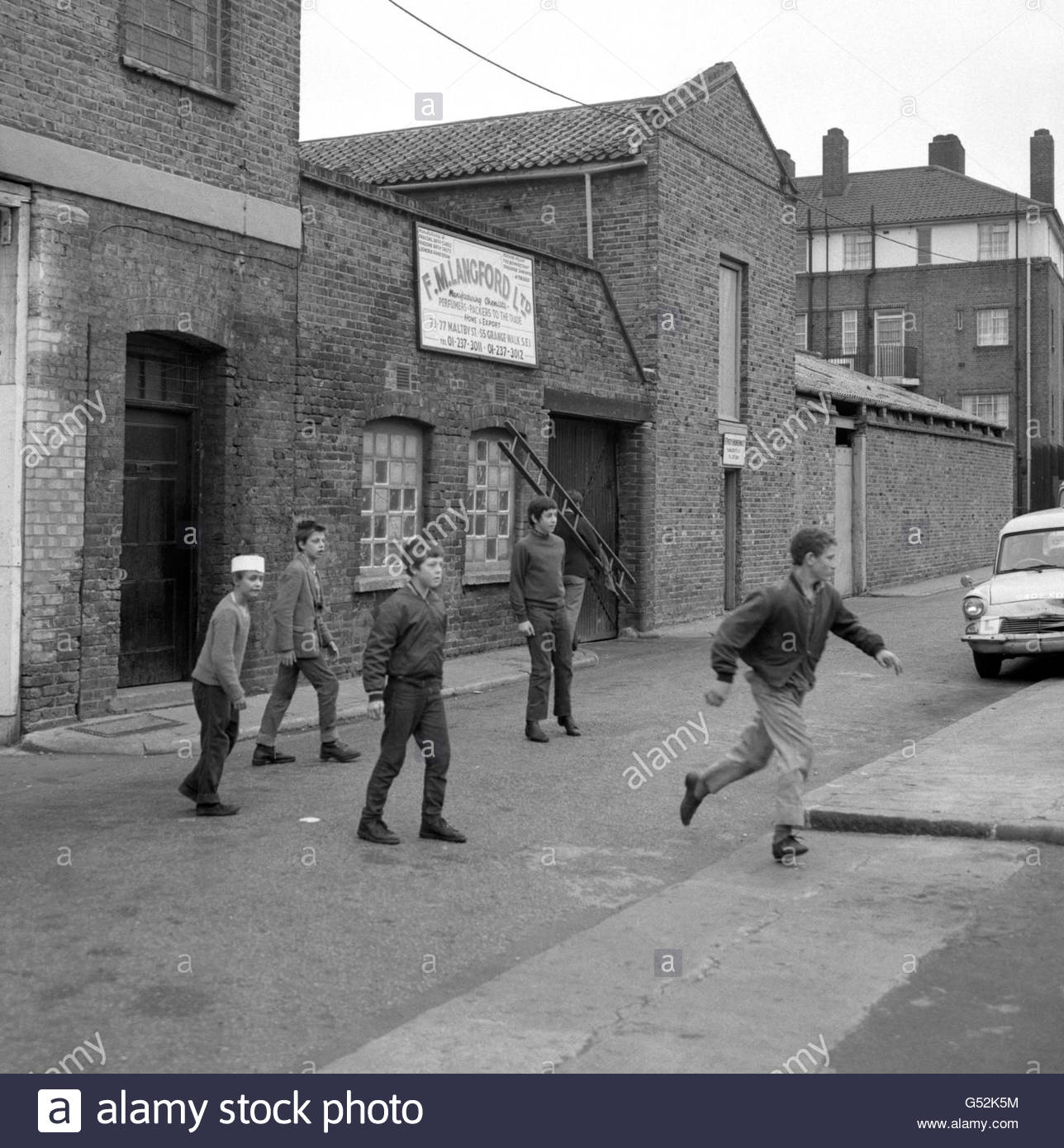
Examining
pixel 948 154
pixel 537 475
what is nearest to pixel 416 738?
pixel 537 475

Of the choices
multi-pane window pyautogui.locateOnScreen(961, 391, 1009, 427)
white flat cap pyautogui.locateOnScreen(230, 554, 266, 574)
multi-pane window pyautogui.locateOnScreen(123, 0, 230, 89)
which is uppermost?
multi-pane window pyautogui.locateOnScreen(961, 391, 1009, 427)

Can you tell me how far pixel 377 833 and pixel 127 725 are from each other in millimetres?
4072

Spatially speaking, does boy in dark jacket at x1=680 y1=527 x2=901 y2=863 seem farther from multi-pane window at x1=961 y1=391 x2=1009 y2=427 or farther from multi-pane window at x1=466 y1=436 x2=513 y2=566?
multi-pane window at x1=961 y1=391 x2=1009 y2=427

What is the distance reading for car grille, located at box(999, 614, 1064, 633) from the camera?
14.4 m

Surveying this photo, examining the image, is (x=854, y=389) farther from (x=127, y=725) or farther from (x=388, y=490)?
(x=127, y=725)

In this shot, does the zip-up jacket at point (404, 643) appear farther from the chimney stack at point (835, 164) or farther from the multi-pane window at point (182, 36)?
the chimney stack at point (835, 164)

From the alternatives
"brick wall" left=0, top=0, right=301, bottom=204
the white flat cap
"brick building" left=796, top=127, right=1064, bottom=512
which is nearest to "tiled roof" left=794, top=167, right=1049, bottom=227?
"brick building" left=796, top=127, right=1064, bottom=512

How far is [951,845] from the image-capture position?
7.63 meters

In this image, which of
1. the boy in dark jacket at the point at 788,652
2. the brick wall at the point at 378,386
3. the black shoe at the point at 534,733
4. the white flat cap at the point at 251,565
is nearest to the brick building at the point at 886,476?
the brick wall at the point at 378,386

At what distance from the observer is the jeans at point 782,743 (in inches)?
287

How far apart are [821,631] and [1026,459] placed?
41.9 metres

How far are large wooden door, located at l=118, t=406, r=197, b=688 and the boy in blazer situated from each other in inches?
98.9

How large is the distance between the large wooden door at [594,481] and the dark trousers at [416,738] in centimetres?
1036
